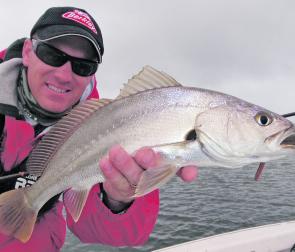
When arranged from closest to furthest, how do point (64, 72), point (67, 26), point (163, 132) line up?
point (163, 132)
point (64, 72)
point (67, 26)

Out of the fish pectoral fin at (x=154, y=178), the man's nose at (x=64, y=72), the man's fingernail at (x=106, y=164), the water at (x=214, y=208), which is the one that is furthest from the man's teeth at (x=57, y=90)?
the water at (x=214, y=208)

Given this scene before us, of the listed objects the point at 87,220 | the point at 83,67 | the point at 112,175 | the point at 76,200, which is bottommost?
the point at 87,220

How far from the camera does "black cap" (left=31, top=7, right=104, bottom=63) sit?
3.79 m

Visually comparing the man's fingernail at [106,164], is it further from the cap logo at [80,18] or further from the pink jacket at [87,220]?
the cap logo at [80,18]

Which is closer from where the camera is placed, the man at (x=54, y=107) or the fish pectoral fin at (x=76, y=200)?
the fish pectoral fin at (x=76, y=200)

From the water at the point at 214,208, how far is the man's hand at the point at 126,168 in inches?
265

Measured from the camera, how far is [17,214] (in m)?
3.31

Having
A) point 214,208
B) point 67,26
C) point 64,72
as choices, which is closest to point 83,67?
point 64,72

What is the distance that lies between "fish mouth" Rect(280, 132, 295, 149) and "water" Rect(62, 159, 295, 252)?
7.69m

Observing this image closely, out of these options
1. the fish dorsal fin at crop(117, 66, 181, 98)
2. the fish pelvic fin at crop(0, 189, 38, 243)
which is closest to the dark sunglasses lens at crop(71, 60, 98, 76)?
the fish dorsal fin at crop(117, 66, 181, 98)

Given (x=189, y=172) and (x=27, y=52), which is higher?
(x=27, y=52)

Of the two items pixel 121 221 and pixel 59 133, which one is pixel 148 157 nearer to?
pixel 59 133

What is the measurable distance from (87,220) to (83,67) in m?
1.99

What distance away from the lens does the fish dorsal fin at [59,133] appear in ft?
9.96
